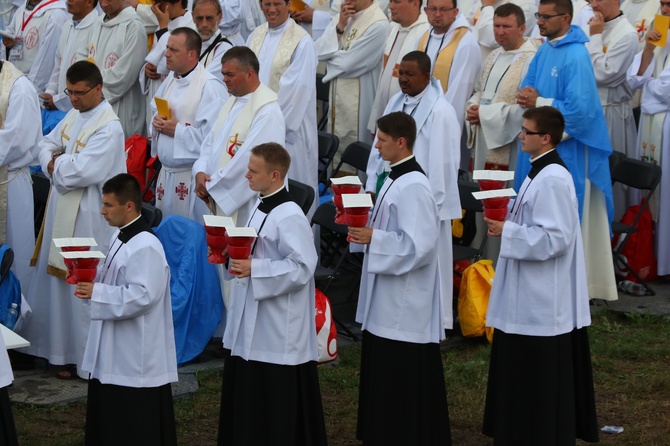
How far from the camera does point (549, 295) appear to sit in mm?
7062

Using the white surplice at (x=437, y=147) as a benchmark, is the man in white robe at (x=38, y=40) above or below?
above

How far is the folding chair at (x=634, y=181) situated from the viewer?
34.3ft

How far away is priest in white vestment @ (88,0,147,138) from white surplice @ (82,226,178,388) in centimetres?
470

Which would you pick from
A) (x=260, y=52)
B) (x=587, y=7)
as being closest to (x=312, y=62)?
(x=260, y=52)

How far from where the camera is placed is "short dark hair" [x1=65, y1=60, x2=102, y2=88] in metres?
8.60

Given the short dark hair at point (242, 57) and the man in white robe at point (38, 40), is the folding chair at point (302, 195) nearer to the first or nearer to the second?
the short dark hair at point (242, 57)

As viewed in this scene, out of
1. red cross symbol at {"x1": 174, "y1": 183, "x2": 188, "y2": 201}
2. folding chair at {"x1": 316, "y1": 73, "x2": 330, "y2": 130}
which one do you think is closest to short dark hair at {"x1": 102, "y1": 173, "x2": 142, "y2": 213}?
red cross symbol at {"x1": 174, "y1": 183, "x2": 188, "y2": 201}

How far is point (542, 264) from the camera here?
23.2 feet

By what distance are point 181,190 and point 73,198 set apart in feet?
3.57

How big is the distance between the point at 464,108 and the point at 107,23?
3.33 m

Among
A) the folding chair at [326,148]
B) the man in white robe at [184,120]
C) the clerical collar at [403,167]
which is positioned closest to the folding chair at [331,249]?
the folding chair at [326,148]

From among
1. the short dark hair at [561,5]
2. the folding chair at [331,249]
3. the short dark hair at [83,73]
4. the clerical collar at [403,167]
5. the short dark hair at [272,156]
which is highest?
the short dark hair at [561,5]

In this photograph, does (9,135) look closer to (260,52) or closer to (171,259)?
(171,259)

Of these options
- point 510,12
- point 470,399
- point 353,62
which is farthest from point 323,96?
point 470,399
